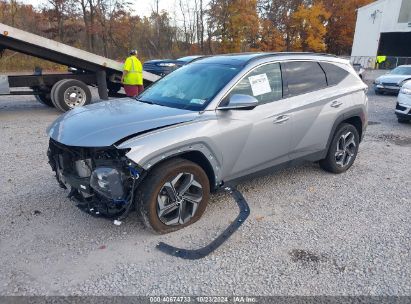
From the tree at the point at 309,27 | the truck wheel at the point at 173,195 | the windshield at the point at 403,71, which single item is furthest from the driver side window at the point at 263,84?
the tree at the point at 309,27

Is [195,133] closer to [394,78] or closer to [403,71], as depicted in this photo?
[394,78]

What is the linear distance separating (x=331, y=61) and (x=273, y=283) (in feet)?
10.9

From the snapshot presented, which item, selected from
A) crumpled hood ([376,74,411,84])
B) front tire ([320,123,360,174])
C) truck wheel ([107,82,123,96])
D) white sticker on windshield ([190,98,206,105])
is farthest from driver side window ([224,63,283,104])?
crumpled hood ([376,74,411,84])

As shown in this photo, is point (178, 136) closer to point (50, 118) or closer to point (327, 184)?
point (327, 184)

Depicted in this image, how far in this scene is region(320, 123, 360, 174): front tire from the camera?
4.69 meters

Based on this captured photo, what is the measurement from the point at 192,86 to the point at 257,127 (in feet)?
2.92

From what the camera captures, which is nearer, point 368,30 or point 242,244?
point 242,244

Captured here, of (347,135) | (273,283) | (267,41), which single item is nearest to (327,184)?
(347,135)

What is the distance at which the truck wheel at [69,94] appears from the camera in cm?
903

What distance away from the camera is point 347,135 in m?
4.85

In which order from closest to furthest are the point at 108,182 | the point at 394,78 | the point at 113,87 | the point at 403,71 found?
the point at 108,182 → the point at 113,87 → the point at 394,78 → the point at 403,71

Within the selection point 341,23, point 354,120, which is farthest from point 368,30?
point 354,120

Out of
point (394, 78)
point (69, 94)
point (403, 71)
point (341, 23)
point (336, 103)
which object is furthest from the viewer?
point (341, 23)

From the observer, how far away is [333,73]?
4.57m
